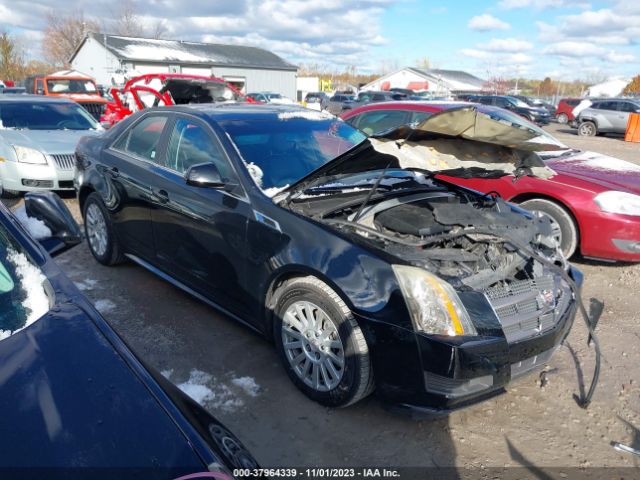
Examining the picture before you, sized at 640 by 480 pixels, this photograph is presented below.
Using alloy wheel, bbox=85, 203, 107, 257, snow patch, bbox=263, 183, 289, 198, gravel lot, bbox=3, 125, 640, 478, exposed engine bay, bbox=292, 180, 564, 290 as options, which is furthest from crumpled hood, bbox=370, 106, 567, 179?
alloy wheel, bbox=85, 203, 107, 257

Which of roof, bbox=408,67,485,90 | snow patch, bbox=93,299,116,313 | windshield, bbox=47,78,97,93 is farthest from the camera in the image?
roof, bbox=408,67,485,90

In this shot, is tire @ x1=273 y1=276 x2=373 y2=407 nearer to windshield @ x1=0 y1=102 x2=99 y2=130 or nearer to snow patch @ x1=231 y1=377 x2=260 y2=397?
snow patch @ x1=231 y1=377 x2=260 y2=397

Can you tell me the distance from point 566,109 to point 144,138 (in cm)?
2861

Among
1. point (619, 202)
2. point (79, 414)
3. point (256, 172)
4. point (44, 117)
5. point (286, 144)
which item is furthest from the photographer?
point (44, 117)

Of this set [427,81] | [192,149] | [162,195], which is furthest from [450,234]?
[427,81]

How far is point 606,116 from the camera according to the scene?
21672mm

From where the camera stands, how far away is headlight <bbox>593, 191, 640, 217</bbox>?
4605mm

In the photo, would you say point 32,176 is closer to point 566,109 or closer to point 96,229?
point 96,229

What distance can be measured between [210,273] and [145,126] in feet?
5.39

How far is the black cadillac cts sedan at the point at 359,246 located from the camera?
8.21 feet

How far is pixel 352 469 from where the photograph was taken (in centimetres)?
249

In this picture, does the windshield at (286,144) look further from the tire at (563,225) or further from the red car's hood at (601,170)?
the red car's hood at (601,170)

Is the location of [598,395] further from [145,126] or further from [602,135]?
[602,135]

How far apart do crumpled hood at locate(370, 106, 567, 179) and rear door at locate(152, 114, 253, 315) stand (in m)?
1.04
